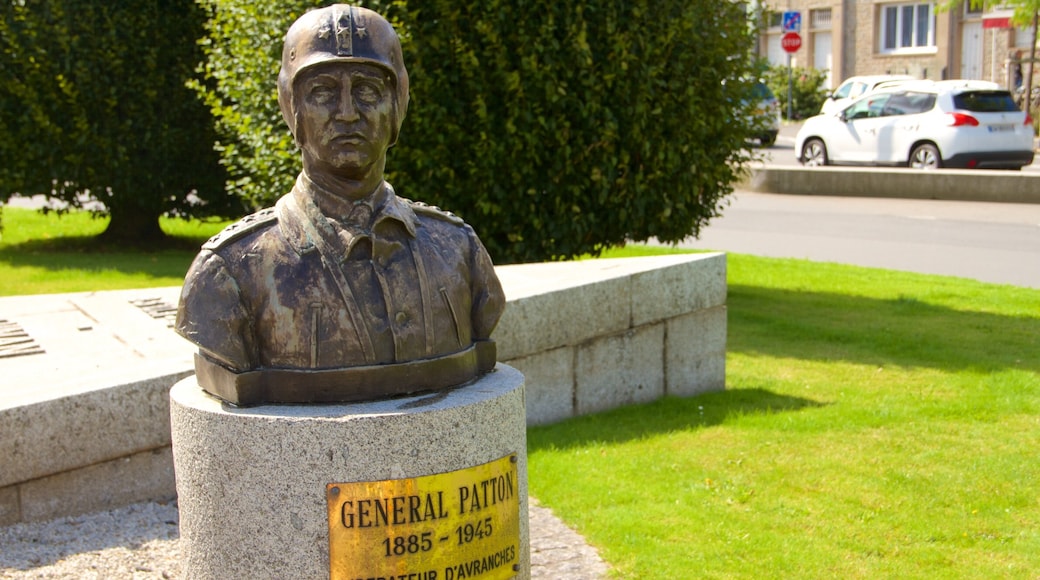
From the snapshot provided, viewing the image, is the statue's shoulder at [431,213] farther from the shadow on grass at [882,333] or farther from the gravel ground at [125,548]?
the shadow on grass at [882,333]

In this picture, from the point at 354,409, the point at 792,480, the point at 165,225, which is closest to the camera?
the point at 354,409

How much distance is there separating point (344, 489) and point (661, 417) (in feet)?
13.8

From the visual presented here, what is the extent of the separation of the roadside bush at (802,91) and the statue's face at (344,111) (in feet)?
127

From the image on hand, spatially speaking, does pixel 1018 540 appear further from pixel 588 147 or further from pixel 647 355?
pixel 588 147

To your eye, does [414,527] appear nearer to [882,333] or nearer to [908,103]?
[882,333]

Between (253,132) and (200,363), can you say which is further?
(253,132)

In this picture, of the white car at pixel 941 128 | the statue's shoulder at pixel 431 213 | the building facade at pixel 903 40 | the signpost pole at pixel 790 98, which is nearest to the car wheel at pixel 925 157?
the white car at pixel 941 128

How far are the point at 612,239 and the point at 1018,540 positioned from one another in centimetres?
552

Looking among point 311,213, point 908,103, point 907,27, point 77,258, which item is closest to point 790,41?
point 907,27

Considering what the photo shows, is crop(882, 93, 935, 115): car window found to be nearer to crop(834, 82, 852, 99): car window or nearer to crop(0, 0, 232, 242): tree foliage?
crop(834, 82, 852, 99): car window

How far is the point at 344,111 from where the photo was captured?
141 inches

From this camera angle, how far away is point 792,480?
6.21m

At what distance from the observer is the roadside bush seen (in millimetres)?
40906

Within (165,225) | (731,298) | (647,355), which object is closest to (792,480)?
(647,355)
